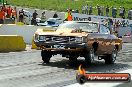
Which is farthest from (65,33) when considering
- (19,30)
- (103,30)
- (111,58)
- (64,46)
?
(19,30)

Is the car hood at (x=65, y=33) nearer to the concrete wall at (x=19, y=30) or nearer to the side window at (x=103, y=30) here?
the side window at (x=103, y=30)

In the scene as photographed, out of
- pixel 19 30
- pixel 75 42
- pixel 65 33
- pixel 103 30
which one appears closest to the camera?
pixel 75 42

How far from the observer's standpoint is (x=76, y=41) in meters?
13.4

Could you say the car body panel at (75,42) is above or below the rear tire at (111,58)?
above

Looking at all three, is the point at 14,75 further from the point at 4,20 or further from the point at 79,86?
the point at 4,20

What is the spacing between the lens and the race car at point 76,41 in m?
13.4

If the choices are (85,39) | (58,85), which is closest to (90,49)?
(85,39)

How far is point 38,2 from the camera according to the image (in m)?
59.2


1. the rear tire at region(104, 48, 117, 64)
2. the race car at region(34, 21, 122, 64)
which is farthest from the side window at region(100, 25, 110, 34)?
the rear tire at region(104, 48, 117, 64)

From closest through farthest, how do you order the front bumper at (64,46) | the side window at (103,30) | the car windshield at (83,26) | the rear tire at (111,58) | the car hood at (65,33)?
the front bumper at (64,46), the car hood at (65,33), the car windshield at (83,26), the side window at (103,30), the rear tire at (111,58)

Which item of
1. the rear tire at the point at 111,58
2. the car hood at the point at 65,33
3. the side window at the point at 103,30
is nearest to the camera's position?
the car hood at the point at 65,33

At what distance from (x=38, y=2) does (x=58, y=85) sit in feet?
166

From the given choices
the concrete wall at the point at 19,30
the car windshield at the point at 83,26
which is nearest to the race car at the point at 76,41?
the car windshield at the point at 83,26

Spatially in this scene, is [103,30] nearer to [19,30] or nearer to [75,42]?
[75,42]
